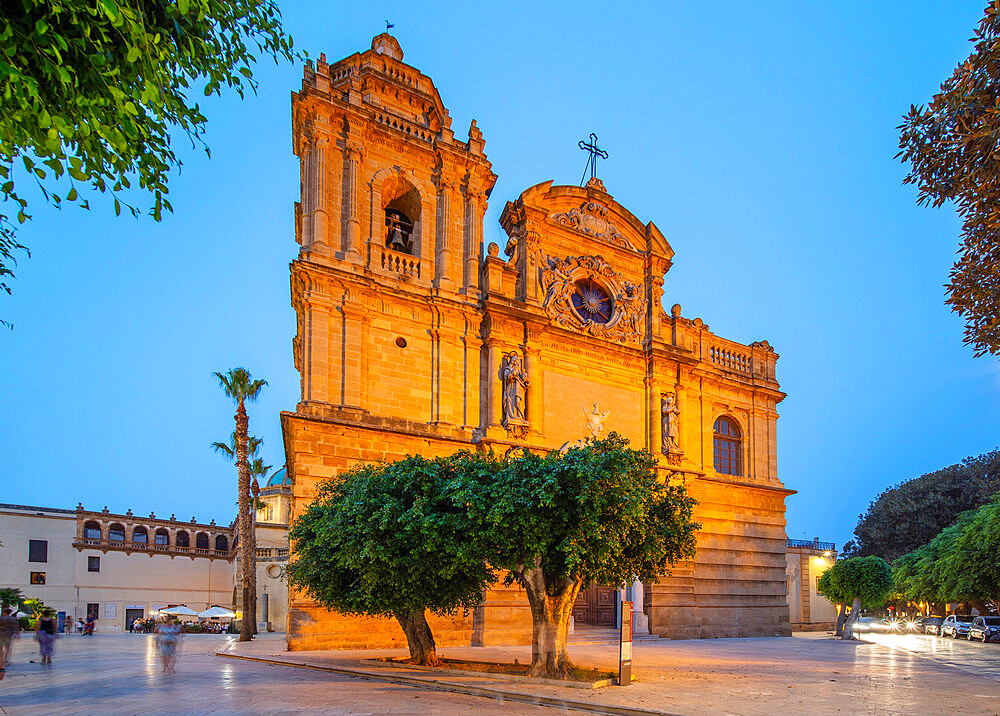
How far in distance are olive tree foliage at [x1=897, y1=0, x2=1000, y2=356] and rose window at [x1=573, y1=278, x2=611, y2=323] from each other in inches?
678

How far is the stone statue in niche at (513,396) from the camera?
77.4 ft

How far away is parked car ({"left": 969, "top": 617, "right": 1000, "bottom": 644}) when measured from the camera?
Answer: 31.8 metres

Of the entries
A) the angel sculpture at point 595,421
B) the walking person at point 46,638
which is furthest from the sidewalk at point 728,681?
the angel sculpture at point 595,421

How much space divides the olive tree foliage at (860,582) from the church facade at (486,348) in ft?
7.93

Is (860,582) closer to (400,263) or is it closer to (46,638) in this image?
(400,263)

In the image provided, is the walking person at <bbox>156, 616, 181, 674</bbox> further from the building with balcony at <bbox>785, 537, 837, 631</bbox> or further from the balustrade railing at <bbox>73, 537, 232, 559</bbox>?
the balustrade railing at <bbox>73, 537, 232, 559</bbox>

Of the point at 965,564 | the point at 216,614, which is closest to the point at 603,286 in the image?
the point at 965,564

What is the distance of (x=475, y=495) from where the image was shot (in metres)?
13.0

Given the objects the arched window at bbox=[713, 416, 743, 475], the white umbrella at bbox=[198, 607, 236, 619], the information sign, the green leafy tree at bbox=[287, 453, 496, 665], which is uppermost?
the arched window at bbox=[713, 416, 743, 475]

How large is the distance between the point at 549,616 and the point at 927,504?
142 ft

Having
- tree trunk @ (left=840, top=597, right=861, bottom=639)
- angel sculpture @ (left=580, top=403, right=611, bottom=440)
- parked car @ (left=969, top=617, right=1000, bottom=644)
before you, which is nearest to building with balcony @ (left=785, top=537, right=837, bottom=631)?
parked car @ (left=969, top=617, right=1000, bottom=644)

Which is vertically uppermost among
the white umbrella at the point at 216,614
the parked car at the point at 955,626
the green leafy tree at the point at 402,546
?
the green leafy tree at the point at 402,546

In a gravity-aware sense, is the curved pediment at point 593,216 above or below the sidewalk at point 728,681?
above

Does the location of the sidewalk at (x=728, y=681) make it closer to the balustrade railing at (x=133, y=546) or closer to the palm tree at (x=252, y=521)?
the palm tree at (x=252, y=521)
